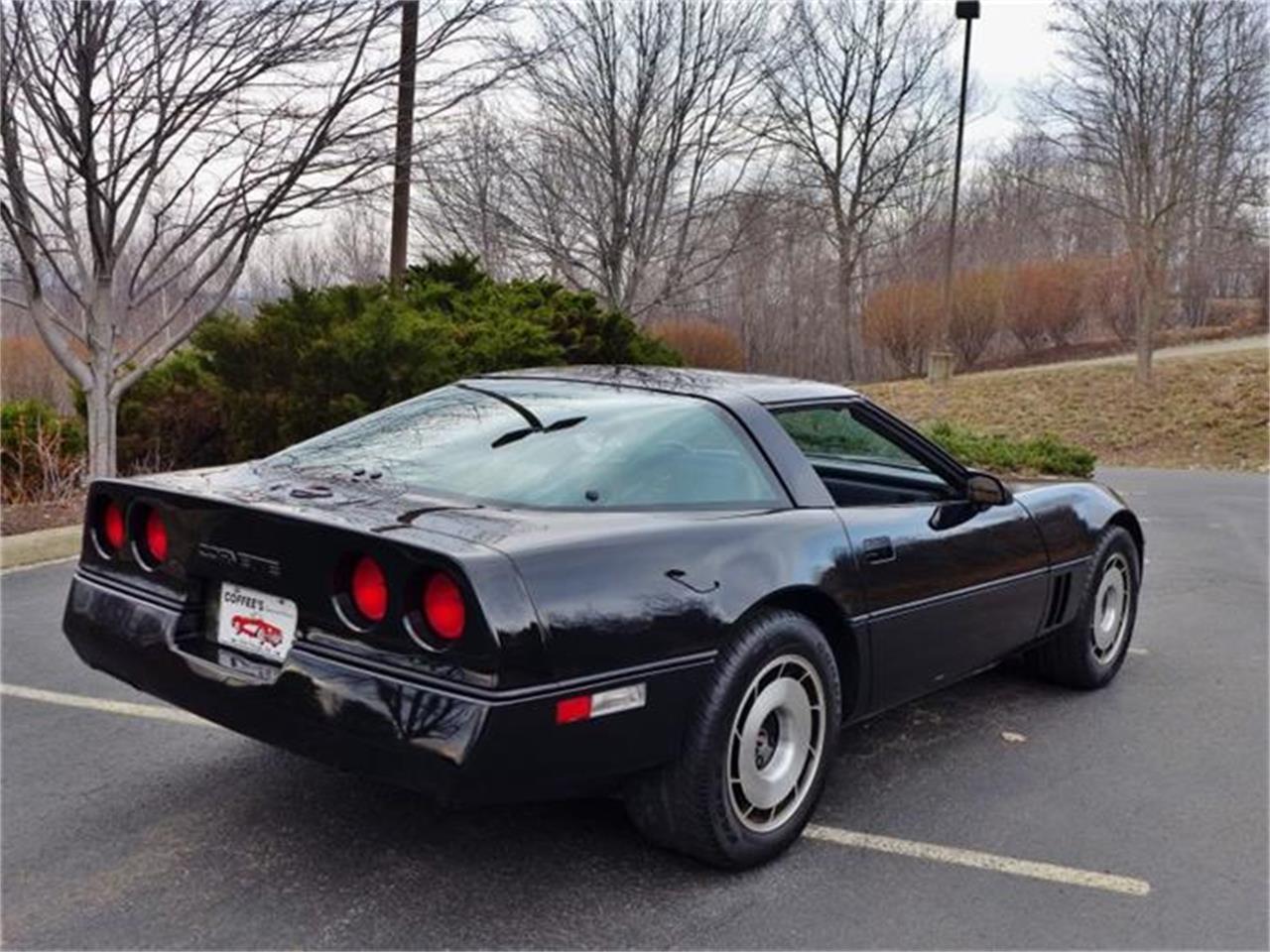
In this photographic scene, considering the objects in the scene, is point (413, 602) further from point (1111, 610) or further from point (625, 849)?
point (1111, 610)

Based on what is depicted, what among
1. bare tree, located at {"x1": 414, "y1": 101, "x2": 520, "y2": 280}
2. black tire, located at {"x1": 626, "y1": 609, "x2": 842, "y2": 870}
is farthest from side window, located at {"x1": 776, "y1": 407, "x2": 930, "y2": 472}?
bare tree, located at {"x1": 414, "y1": 101, "x2": 520, "y2": 280}

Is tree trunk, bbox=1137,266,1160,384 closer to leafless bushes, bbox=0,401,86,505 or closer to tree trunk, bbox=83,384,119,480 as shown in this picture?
tree trunk, bbox=83,384,119,480

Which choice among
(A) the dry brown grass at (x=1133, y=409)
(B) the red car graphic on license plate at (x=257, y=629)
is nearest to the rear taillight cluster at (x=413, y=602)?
(B) the red car graphic on license plate at (x=257, y=629)

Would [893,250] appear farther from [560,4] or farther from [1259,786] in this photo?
[1259,786]

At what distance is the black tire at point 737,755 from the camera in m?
2.86

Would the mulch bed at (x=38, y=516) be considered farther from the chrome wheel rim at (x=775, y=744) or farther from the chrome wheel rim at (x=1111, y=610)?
the chrome wheel rim at (x=1111, y=610)

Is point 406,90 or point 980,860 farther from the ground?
point 406,90

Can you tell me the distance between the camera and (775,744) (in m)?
Result: 3.16

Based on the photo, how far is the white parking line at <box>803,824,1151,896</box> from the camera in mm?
3033

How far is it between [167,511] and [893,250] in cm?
3268

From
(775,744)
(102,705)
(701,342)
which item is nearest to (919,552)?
(775,744)

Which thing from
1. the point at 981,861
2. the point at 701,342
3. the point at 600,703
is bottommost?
the point at 981,861

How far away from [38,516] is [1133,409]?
1741cm

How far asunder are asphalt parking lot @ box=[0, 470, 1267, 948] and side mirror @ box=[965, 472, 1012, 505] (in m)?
0.91
